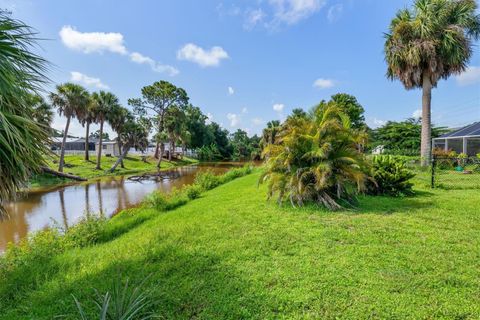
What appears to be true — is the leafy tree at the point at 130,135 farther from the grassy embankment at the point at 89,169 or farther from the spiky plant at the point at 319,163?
the spiky plant at the point at 319,163

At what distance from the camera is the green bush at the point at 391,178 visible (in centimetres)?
740

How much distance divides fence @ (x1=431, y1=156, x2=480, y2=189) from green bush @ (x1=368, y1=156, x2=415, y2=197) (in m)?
1.86

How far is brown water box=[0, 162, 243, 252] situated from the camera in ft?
32.0

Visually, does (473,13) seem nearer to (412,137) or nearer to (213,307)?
(213,307)

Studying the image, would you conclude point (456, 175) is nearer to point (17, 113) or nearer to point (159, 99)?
point (17, 113)

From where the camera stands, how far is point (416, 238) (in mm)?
3996

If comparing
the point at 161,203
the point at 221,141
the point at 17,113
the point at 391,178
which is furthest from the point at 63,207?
the point at 221,141

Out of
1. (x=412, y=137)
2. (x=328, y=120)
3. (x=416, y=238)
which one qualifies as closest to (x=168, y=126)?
(x=412, y=137)

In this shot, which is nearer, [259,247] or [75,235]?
[259,247]

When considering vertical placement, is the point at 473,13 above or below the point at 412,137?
above

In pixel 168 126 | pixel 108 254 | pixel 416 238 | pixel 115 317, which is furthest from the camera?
pixel 168 126

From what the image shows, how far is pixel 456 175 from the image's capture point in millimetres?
10781

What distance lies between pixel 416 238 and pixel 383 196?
11.9 ft

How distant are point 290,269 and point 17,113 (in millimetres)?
3823
